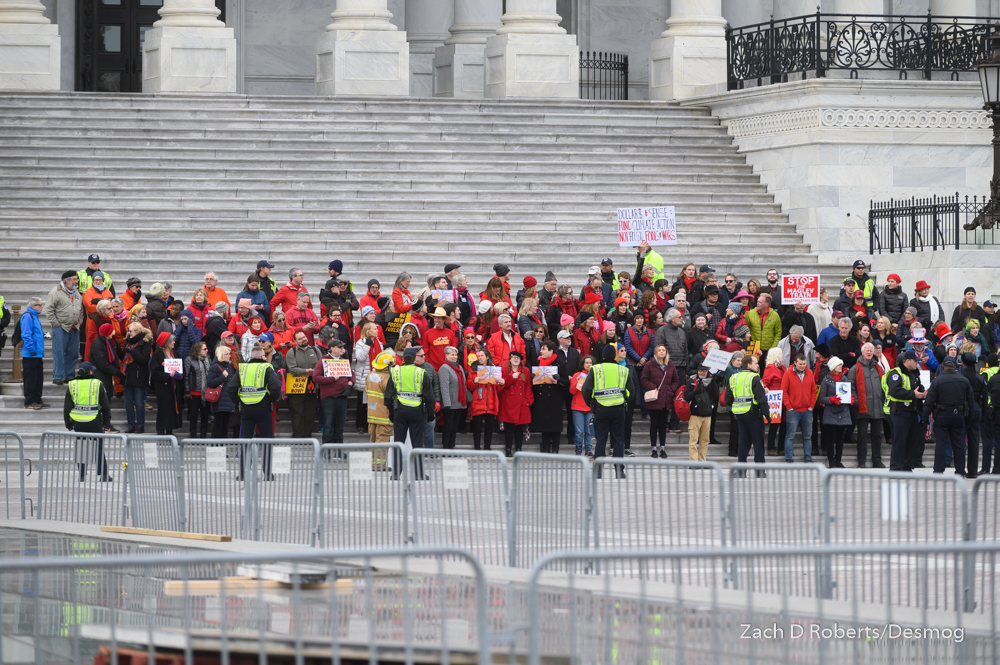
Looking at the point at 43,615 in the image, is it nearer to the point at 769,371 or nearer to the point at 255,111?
the point at 769,371

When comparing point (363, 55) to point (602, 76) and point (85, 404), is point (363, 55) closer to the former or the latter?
point (602, 76)

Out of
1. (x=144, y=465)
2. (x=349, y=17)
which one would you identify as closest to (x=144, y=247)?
(x=349, y=17)

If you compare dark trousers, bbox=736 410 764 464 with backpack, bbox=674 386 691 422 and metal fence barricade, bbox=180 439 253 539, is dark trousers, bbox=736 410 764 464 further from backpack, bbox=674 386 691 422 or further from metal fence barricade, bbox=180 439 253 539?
metal fence barricade, bbox=180 439 253 539

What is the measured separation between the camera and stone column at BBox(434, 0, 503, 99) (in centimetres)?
3528

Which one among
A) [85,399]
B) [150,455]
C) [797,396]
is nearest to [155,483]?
[150,455]

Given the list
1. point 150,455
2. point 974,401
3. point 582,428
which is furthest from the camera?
point 582,428

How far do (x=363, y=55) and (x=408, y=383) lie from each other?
606 inches

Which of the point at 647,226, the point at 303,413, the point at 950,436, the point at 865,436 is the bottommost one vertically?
the point at 865,436

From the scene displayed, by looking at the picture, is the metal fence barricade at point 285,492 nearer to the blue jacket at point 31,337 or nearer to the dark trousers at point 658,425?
the dark trousers at point 658,425

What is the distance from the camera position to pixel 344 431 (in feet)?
65.3

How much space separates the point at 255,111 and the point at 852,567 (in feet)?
75.9

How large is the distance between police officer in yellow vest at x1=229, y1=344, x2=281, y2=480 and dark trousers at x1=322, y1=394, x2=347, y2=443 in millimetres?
824

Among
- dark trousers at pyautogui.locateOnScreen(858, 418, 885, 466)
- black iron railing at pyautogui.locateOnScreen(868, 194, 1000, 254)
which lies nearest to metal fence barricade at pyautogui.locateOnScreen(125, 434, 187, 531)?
dark trousers at pyautogui.locateOnScreen(858, 418, 885, 466)

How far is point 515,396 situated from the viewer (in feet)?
62.1
